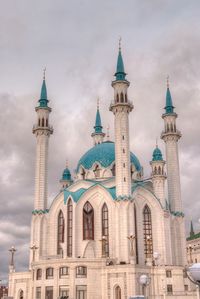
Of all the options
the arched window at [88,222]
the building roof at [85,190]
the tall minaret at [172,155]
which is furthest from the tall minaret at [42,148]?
the tall minaret at [172,155]

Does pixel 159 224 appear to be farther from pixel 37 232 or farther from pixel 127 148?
pixel 37 232

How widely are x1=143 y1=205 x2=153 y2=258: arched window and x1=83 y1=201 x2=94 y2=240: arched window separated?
7.24 m

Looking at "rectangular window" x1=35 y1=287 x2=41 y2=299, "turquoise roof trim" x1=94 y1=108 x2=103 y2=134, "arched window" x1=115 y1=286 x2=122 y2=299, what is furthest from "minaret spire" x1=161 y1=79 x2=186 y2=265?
"rectangular window" x1=35 y1=287 x2=41 y2=299

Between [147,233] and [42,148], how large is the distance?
20.0 metres

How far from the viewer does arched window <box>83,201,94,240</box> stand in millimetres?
57531

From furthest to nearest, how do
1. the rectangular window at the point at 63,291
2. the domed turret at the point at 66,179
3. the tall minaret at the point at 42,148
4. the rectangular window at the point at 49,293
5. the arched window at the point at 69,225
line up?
the domed turret at the point at 66,179, the tall minaret at the point at 42,148, the arched window at the point at 69,225, the rectangular window at the point at 49,293, the rectangular window at the point at 63,291

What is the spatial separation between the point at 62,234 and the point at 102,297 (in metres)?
12.4

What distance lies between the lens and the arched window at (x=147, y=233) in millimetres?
57125

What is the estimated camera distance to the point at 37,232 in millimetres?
60344

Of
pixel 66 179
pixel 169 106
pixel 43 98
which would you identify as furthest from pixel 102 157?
pixel 169 106

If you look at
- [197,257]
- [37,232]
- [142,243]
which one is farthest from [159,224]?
[197,257]

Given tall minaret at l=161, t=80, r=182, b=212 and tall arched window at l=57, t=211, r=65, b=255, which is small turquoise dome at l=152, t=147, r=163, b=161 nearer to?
tall minaret at l=161, t=80, r=182, b=212

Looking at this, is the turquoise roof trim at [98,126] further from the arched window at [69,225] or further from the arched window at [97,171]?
the arched window at [69,225]

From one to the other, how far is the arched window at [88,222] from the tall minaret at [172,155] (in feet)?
41.2
